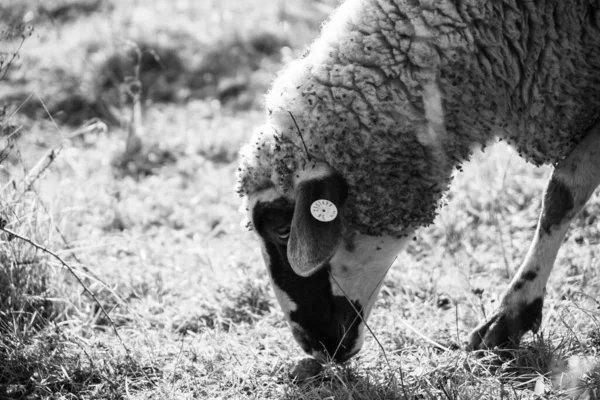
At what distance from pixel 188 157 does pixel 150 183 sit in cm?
56

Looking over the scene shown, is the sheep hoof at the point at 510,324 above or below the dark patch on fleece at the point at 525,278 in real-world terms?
below

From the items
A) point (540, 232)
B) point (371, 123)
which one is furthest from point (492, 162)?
point (371, 123)

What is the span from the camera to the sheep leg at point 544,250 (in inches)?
119

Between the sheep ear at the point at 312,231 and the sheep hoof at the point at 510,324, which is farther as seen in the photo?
the sheep hoof at the point at 510,324

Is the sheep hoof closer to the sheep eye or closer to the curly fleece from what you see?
the curly fleece

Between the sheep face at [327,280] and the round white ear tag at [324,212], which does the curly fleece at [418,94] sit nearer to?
the sheep face at [327,280]

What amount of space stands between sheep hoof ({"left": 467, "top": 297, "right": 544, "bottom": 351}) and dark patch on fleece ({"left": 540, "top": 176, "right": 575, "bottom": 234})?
0.32m

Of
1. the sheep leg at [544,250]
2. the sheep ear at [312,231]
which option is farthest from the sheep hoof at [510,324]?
the sheep ear at [312,231]

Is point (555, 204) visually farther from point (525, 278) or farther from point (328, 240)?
point (328, 240)

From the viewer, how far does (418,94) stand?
287 centimetres

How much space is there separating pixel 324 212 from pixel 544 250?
98cm

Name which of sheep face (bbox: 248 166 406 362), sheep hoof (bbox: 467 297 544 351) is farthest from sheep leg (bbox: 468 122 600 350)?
sheep face (bbox: 248 166 406 362)

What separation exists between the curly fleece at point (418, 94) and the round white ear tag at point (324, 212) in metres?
0.20

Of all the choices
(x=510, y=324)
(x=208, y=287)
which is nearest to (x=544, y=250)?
(x=510, y=324)
